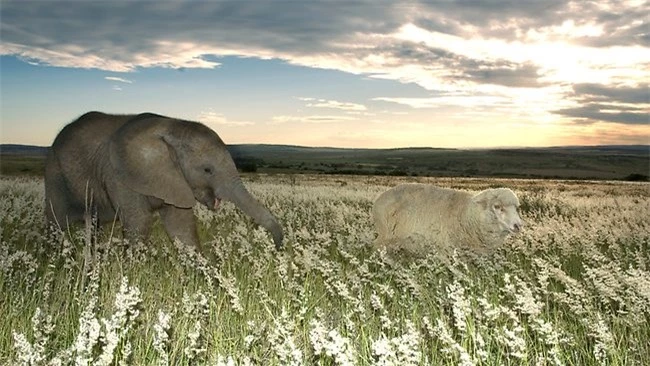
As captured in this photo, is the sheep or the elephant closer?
the elephant

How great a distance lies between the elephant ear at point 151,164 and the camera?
384 inches

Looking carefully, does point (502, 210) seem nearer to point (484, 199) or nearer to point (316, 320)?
point (484, 199)

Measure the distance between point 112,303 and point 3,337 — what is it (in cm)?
101

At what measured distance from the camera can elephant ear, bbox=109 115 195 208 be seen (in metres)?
9.74

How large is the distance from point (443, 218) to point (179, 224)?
409cm

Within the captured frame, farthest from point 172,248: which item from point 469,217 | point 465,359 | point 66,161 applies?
point 465,359

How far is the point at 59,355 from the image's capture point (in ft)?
13.9

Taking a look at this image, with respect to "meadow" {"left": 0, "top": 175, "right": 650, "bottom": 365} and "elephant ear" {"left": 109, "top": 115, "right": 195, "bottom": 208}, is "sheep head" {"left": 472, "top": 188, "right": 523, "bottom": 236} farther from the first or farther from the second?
"elephant ear" {"left": 109, "top": 115, "right": 195, "bottom": 208}

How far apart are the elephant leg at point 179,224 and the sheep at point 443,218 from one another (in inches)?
120

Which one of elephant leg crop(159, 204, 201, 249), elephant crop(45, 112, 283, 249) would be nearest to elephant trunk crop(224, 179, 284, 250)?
elephant crop(45, 112, 283, 249)

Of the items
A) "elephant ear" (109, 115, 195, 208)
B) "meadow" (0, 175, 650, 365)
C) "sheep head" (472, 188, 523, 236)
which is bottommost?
"meadow" (0, 175, 650, 365)

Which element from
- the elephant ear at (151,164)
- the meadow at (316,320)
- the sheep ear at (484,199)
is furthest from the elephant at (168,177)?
the sheep ear at (484,199)

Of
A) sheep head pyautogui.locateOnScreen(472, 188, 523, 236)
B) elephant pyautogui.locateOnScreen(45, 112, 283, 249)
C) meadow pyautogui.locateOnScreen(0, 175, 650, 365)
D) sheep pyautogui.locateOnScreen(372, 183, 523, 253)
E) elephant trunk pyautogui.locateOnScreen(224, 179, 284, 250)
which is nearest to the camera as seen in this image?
meadow pyautogui.locateOnScreen(0, 175, 650, 365)

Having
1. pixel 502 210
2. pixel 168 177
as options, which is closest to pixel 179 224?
pixel 168 177
